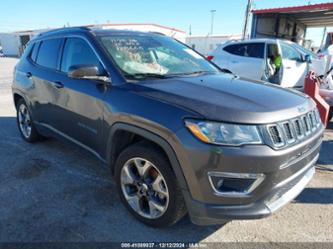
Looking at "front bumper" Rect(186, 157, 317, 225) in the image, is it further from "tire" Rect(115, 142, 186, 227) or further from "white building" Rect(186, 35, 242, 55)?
"white building" Rect(186, 35, 242, 55)

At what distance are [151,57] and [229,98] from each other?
126 centimetres

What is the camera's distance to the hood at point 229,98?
2.28 metres

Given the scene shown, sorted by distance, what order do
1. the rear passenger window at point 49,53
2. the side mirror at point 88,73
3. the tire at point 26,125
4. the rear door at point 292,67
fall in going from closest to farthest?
the side mirror at point 88,73, the rear passenger window at point 49,53, the tire at point 26,125, the rear door at point 292,67

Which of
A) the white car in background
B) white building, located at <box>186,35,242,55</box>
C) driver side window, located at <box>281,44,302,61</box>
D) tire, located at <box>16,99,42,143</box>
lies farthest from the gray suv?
white building, located at <box>186,35,242,55</box>

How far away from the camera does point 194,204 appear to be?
7.81 ft

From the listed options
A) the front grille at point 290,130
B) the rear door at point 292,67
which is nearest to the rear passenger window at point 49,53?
the front grille at point 290,130

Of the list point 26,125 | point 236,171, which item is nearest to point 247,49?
point 26,125

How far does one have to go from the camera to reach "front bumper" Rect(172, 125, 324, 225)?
2201 mm

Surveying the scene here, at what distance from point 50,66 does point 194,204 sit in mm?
2865

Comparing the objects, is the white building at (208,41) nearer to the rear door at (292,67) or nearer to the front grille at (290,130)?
the rear door at (292,67)

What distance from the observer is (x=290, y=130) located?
2412 millimetres

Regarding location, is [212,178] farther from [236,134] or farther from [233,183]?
[236,134]

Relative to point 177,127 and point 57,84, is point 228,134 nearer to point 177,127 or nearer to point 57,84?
point 177,127

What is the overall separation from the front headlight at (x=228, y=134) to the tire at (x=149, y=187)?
488mm
